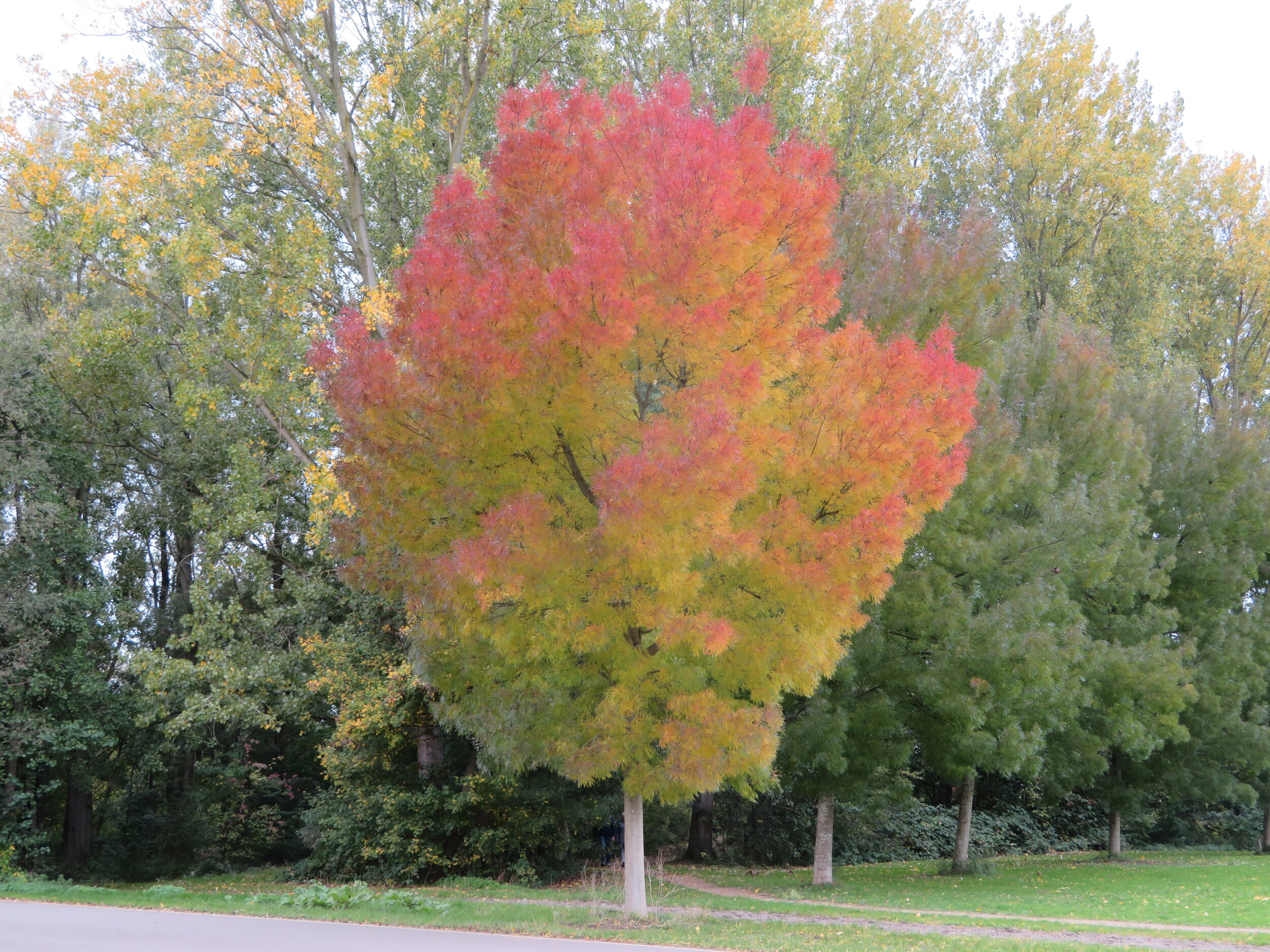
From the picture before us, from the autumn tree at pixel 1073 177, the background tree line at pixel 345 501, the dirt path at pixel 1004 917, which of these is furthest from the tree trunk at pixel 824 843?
the autumn tree at pixel 1073 177

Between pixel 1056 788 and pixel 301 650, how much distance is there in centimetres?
1737

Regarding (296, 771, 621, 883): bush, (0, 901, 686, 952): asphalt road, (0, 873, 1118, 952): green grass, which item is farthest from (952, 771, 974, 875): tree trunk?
(0, 901, 686, 952): asphalt road

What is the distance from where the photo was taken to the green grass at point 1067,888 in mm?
13039

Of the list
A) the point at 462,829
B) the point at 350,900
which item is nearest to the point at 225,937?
the point at 350,900

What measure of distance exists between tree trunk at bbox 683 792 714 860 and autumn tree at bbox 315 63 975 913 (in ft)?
38.6

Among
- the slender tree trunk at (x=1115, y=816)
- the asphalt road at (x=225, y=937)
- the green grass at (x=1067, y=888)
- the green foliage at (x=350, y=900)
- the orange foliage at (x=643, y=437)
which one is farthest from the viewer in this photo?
the slender tree trunk at (x=1115, y=816)

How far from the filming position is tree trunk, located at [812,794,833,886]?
16.7 metres

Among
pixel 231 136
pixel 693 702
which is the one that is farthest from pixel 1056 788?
pixel 231 136

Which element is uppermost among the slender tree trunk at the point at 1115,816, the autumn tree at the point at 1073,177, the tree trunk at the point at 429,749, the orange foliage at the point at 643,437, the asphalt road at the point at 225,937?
the autumn tree at the point at 1073,177

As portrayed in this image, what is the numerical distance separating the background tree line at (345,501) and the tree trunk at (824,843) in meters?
0.08

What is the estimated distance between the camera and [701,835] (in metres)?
22.0

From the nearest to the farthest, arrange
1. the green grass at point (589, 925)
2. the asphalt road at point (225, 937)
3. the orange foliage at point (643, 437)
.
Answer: the asphalt road at point (225, 937) → the orange foliage at point (643, 437) → the green grass at point (589, 925)

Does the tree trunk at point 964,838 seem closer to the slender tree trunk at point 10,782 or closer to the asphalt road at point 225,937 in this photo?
the asphalt road at point 225,937

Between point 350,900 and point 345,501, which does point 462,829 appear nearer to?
point 350,900
